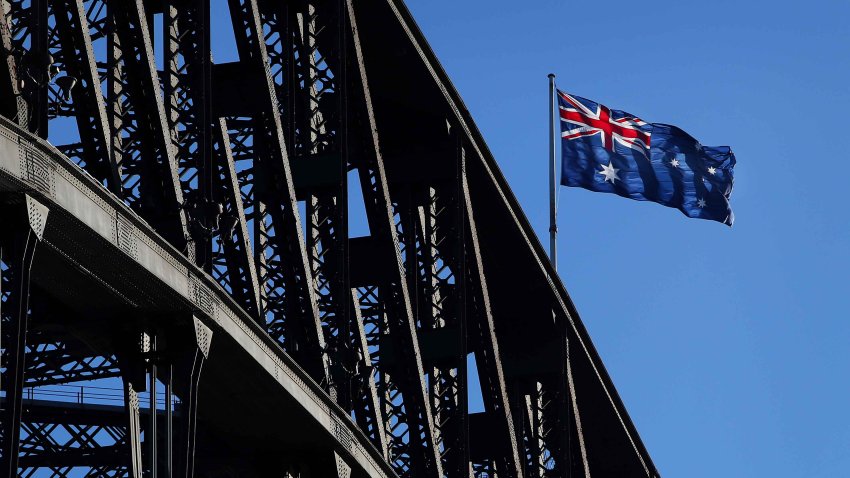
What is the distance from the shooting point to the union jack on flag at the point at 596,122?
53.7m

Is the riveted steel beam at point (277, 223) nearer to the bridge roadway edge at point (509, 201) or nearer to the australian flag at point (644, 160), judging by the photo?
the bridge roadway edge at point (509, 201)

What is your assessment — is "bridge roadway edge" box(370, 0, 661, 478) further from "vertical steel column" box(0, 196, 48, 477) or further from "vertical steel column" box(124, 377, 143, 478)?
"vertical steel column" box(0, 196, 48, 477)

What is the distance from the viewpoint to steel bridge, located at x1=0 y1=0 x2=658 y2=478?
23594 mm

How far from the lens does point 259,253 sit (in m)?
30.1

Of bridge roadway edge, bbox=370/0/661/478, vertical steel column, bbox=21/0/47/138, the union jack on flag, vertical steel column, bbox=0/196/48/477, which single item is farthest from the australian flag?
vertical steel column, bbox=0/196/48/477

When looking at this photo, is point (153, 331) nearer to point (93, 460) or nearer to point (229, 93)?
point (229, 93)

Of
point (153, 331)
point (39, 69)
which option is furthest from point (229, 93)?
point (39, 69)

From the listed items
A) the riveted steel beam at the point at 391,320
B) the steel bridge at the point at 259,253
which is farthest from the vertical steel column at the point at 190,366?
the riveted steel beam at the point at 391,320

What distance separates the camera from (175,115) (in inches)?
1092

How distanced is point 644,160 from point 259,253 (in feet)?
83.3

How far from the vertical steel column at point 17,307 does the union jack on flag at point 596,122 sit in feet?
106

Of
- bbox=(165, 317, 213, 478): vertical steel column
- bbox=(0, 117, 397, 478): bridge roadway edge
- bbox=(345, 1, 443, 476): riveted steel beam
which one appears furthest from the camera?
bbox=(345, 1, 443, 476): riveted steel beam

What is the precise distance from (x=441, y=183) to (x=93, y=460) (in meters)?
9.12

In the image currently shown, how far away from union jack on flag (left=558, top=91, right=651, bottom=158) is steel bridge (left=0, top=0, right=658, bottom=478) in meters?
9.42
